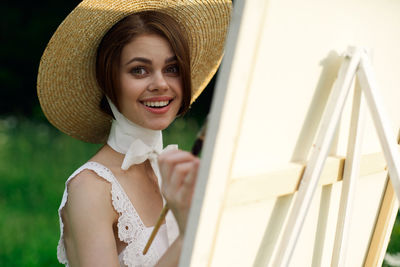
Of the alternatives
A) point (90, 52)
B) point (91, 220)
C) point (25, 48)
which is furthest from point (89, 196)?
point (25, 48)

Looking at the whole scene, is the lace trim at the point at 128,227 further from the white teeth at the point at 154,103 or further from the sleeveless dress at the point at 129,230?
the white teeth at the point at 154,103

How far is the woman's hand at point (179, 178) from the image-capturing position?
115 centimetres

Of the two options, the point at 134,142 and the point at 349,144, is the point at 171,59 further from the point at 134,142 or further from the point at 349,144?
the point at 349,144

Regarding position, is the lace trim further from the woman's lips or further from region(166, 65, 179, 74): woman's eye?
region(166, 65, 179, 74): woman's eye

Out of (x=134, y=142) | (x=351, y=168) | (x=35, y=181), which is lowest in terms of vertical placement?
(x=35, y=181)

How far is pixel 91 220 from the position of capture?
1776 mm

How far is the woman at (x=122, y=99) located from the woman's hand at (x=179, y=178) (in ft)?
2.11

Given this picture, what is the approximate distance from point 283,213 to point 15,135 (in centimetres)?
580

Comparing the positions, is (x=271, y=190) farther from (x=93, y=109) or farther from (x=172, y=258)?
(x=93, y=109)

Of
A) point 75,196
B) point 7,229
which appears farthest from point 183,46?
point 7,229

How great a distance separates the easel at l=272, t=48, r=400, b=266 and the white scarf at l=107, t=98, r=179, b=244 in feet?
2.26

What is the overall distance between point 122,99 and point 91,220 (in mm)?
431

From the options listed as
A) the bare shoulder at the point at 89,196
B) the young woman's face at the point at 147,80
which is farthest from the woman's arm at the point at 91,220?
the young woman's face at the point at 147,80

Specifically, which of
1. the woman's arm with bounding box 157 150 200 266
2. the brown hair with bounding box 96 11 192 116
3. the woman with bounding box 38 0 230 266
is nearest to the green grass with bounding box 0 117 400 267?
the woman with bounding box 38 0 230 266
